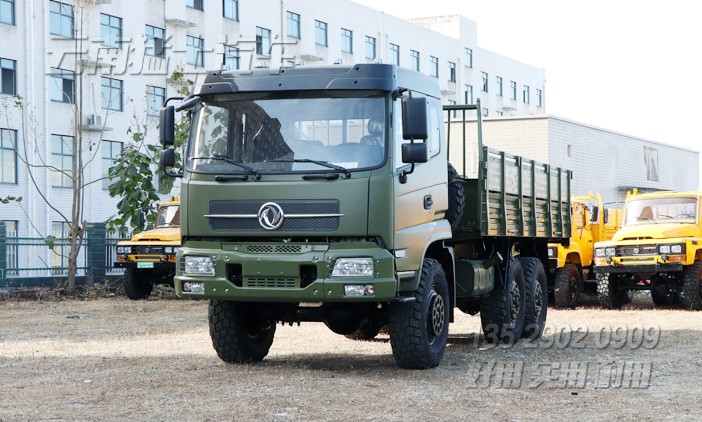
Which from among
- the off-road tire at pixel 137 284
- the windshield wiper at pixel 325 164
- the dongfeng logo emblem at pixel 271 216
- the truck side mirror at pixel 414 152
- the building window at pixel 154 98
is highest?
the building window at pixel 154 98

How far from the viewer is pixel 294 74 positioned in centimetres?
1085

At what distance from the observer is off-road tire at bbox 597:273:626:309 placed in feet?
73.2

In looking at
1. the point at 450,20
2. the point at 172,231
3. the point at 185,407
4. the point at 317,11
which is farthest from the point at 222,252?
the point at 450,20

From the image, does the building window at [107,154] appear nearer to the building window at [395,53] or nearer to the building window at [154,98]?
the building window at [154,98]

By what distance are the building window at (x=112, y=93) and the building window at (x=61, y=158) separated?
97.4 inches

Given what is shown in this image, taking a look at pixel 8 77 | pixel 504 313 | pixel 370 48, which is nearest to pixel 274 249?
pixel 504 313

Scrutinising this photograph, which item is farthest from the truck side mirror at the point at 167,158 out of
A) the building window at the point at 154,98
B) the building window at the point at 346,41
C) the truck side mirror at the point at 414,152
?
the building window at the point at 346,41

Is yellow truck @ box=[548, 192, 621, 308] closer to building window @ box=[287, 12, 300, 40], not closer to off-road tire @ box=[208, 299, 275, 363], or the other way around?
off-road tire @ box=[208, 299, 275, 363]

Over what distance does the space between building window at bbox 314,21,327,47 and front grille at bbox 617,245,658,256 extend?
37.6 metres

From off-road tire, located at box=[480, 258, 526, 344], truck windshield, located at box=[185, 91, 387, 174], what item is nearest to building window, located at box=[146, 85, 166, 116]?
off-road tire, located at box=[480, 258, 526, 344]

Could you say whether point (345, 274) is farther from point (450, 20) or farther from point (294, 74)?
point (450, 20)

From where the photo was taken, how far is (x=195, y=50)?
5003 cm

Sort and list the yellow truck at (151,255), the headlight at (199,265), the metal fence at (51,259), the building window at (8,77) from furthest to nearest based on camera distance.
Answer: the building window at (8,77)
the metal fence at (51,259)
the yellow truck at (151,255)
the headlight at (199,265)

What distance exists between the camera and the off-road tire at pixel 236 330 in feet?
38.9
